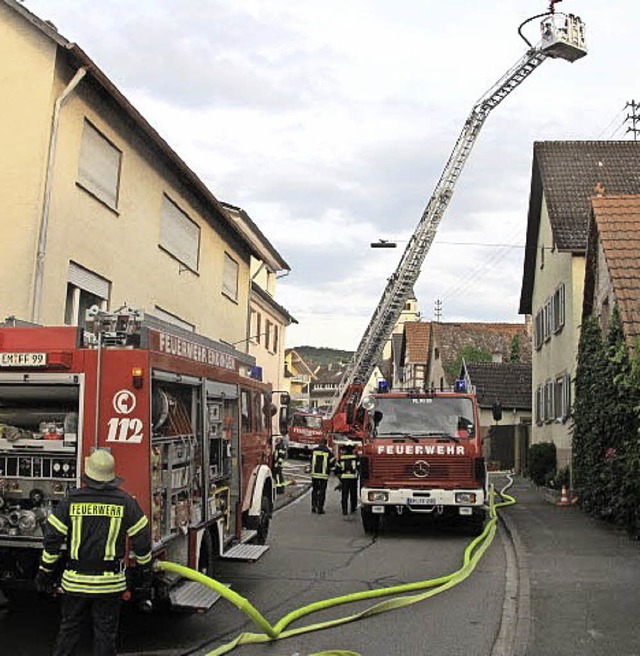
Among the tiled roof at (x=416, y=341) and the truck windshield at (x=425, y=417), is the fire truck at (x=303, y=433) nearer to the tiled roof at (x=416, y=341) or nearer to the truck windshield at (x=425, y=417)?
the truck windshield at (x=425, y=417)

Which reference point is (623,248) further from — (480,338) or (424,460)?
(480,338)

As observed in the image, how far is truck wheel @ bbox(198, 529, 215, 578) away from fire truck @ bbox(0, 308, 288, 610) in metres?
0.03

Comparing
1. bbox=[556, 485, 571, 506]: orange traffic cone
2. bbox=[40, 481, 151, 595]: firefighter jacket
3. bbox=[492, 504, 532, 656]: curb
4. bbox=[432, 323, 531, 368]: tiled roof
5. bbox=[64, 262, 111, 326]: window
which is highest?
bbox=[432, 323, 531, 368]: tiled roof

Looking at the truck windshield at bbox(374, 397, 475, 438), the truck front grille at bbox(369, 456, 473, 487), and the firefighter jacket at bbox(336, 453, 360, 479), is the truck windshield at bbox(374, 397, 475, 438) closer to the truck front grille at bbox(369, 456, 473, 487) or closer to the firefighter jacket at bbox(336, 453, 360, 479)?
the truck front grille at bbox(369, 456, 473, 487)

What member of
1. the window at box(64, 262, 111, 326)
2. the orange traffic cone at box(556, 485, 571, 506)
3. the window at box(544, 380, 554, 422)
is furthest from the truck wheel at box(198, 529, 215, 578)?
the window at box(544, 380, 554, 422)

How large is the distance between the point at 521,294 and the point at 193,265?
15.4 metres

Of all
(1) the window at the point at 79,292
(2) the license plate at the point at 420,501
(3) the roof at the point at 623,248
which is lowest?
(2) the license plate at the point at 420,501

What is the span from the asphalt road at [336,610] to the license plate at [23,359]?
2.20 metres

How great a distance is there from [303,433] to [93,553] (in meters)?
33.3

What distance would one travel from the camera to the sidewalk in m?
6.93

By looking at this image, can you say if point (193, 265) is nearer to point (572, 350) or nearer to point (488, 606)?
point (572, 350)

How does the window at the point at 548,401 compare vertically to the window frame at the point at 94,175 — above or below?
below

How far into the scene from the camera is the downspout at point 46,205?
40.1 feet

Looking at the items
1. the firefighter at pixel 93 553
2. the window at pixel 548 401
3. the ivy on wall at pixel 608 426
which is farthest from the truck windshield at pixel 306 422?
the firefighter at pixel 93 553
